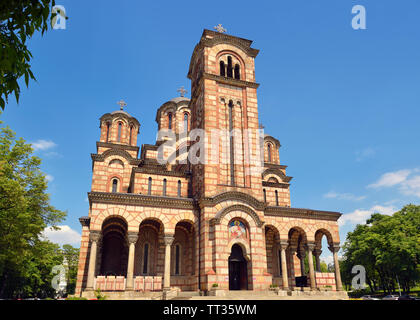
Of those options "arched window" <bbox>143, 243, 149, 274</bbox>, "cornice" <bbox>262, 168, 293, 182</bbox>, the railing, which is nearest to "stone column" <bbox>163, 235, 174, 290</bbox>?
the railing

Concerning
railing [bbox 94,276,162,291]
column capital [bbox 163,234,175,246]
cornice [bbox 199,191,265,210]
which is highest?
cornice [bbox 199,191,265,210]

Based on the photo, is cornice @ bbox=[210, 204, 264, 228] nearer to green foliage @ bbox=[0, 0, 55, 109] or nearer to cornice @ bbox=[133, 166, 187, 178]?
cornice @ bbox=[133, 166, 187, 178]

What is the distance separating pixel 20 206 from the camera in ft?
73.2

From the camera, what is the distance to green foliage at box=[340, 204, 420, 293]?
3450 centimetres

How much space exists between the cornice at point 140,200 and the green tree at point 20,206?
17.0 feet

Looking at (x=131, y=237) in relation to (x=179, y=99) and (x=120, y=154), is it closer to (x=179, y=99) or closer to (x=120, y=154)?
(x=120, y=154)

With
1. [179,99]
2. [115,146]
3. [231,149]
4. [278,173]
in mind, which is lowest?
[231,149]

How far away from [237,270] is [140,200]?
9.01 meters

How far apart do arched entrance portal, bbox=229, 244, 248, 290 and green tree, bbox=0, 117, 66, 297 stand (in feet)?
47.7

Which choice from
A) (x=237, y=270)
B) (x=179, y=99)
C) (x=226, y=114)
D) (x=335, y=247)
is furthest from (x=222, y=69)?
(x=335, y=247)
